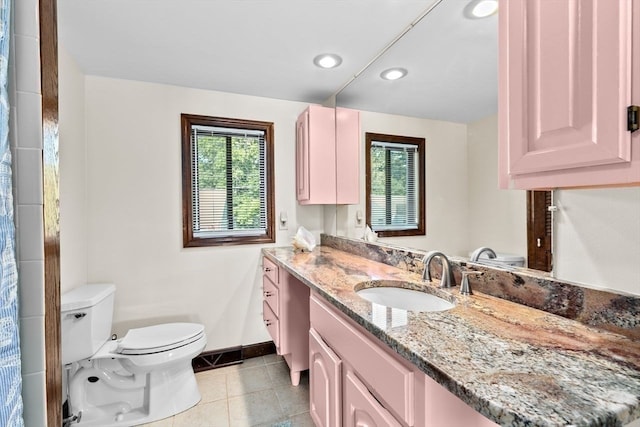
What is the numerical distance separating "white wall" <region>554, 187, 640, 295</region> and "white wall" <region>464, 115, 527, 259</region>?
160mm

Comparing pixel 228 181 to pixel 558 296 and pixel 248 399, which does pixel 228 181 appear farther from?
pixel 558 296

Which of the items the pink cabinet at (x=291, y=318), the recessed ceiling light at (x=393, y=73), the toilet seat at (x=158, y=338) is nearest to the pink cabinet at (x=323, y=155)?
the recessed ceiling light at (x=393, y=73)

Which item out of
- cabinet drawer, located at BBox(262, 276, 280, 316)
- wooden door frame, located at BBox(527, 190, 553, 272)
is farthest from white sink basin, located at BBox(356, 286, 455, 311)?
cabinet drawer, located at BBox(262, 276, 280, 316)

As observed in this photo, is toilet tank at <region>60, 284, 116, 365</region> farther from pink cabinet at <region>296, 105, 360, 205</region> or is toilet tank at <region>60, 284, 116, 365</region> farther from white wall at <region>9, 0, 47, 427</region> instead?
pink cabinet at <region>296, 105, 360, 205</region>

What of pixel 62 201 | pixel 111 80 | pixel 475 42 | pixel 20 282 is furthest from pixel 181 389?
pixel 475 42

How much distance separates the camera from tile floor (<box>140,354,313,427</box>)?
172 centimetres

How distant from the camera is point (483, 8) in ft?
3.88

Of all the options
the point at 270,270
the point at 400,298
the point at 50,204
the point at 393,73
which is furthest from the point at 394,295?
the point at 393,73

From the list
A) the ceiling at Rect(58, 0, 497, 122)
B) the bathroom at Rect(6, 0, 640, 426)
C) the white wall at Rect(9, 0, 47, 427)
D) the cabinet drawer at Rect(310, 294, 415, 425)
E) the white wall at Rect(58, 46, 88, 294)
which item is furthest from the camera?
the white wall at Rect(58, 46, 88, 294)

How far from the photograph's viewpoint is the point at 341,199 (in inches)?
91.8

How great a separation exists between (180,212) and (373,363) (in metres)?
1.95

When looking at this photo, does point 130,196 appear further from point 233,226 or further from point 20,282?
point 20,282

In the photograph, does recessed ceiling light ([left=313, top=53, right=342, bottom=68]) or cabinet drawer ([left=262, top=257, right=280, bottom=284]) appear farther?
cabinet drawer ([left=262, top=257, right=280, bottom=284])

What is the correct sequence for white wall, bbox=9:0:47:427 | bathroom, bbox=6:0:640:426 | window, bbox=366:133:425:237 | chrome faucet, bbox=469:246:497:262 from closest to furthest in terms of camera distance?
white wall, bbox=9:0:47:427 < bathroom, bbox=6:0:640:426 < chrome faucet, bbox=469:246:497:262 < window, bbox=366:133:425:237
